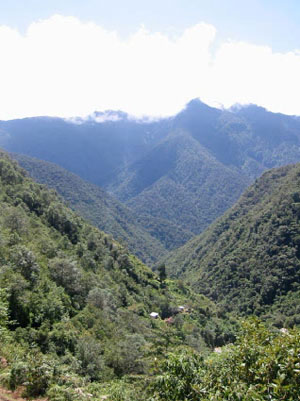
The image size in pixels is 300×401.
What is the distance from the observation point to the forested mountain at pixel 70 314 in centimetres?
1469

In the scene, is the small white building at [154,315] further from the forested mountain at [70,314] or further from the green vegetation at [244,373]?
the green vegetation at [244,373]

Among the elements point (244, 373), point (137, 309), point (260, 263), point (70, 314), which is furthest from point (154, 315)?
point (260, 263)

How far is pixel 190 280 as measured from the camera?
123188mm

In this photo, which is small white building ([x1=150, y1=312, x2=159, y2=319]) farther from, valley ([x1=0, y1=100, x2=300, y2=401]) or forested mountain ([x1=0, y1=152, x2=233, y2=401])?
forested mountain ([x1=0, y1=152, x2=233, y2=401])

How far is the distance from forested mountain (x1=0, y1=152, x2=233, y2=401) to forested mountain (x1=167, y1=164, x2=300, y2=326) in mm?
18647

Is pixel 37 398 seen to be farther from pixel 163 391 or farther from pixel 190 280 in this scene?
pixel 190 280

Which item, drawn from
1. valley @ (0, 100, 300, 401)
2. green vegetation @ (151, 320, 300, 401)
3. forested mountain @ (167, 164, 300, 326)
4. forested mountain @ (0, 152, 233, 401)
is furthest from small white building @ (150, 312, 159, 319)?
green vegetation @ (151, 320, 300, 401)

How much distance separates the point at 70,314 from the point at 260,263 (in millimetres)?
79817

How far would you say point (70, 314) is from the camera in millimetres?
31672

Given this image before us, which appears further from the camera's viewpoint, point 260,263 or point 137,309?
point 260,263

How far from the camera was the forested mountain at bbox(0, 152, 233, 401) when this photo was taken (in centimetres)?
1469

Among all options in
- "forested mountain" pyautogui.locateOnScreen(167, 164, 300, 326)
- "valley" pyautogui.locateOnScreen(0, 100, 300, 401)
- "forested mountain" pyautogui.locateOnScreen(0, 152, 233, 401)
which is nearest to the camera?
"valley" pyautogui.locateOnScreen(0, 100, 300, 401)

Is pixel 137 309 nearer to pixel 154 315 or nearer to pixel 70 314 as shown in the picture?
pixel 154 315

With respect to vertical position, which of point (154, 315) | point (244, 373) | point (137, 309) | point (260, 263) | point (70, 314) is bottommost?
point (260, 263)
